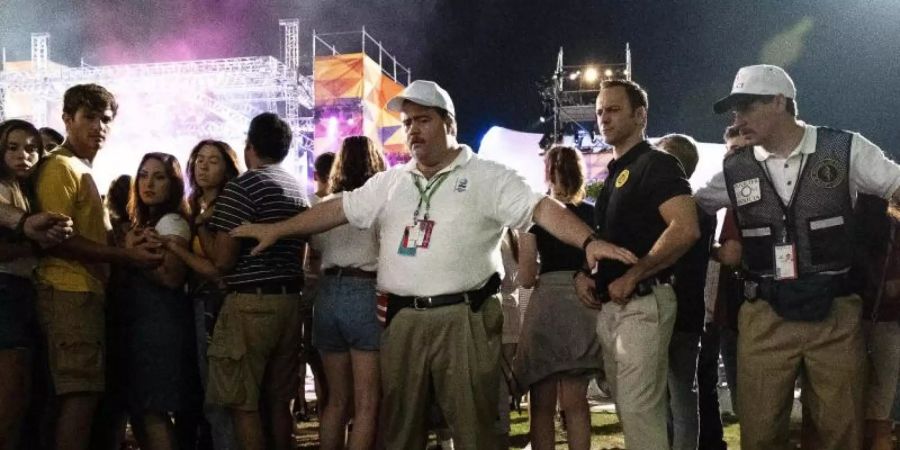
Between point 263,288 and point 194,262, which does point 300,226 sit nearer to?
point 263,288

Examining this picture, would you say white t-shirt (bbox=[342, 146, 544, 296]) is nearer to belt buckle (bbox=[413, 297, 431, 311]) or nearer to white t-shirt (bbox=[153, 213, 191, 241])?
belt buckle (bbox=[413, 297, 431, 311])

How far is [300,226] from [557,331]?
1.51m

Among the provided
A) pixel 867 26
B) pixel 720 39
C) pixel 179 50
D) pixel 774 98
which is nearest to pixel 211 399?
pixel 774 98

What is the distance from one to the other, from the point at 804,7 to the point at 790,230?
17.3 metres

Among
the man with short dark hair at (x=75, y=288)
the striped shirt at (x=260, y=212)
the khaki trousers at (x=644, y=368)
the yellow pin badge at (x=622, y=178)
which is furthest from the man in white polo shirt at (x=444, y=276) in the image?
the man with short dark hair at (x=75, y=288)

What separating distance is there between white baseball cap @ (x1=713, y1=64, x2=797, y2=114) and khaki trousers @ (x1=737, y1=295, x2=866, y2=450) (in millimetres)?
890

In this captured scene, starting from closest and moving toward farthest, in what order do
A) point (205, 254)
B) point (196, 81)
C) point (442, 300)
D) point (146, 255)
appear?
point (442, 300) < point (146, 255) < point (205, 254) < point (196, 81)

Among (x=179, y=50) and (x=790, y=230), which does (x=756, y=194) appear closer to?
(x=790, y=230)

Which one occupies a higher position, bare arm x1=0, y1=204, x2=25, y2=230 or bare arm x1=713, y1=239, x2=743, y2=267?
bare arm x1=0, y1=204, x2=25, y2=230

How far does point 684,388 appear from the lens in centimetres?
402

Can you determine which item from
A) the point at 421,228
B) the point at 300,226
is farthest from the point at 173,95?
the point at 421,228

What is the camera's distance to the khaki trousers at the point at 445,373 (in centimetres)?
319

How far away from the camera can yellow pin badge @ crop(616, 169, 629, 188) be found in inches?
126

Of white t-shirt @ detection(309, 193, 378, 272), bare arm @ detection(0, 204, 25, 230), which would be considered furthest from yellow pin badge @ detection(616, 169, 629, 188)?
bare arm @ detection(0, 204, 25, 230)
